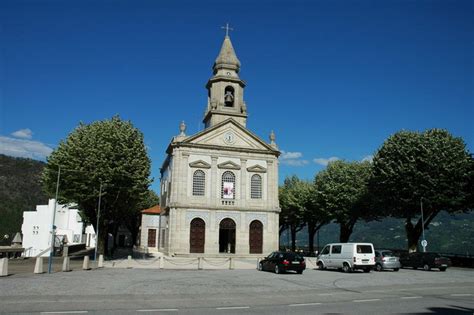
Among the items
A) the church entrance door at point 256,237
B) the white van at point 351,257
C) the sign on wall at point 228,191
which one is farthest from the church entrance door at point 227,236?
the white van at point 351,257

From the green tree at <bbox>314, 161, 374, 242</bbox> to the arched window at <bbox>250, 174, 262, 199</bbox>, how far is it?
31.0 feet

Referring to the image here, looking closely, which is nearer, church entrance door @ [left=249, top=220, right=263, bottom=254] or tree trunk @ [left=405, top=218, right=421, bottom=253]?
tree trunk @ [left=405, top=218, right=421, bottom=253]

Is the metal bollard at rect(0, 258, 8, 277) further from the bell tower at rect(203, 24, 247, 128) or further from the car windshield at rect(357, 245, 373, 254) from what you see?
the bell tower at rect(203, 24, 247, 128)

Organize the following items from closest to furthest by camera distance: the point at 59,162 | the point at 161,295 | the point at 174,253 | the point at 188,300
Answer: the point at 188,300 → the point at 161,295 → the point at 59,162 → the point at 174,253

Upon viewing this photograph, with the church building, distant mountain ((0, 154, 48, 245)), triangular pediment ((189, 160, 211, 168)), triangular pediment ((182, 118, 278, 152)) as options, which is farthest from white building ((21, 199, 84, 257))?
distant mountain ((0, 154, 48, 245))

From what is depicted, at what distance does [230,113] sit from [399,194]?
22.3m

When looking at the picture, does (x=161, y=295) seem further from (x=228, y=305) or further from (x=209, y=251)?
(x=209, y=251)

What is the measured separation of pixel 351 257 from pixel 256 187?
22.4 m

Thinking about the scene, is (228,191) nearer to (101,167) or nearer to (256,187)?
(256,187)

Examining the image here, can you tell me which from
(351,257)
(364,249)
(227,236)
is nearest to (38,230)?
(227,236)

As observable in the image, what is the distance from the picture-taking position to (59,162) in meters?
38.2

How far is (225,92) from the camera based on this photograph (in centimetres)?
5606

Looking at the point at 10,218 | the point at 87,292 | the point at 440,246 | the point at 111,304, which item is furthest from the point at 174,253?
the point at 440,246

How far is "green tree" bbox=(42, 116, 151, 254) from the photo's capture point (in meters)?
37.9
